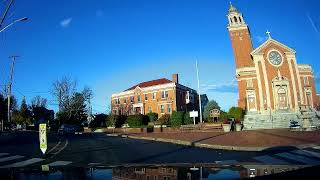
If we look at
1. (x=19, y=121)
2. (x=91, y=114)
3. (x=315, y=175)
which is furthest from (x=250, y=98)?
(x=19, y=121)

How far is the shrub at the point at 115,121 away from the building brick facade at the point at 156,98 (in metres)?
10.6

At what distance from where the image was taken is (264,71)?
62.3m

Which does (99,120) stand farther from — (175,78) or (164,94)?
(175,78)

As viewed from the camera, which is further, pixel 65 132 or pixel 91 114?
pixel 91 114

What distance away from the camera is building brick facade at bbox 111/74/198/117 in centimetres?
7694

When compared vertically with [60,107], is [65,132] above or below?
below

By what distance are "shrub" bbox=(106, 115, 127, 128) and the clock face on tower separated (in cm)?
2892

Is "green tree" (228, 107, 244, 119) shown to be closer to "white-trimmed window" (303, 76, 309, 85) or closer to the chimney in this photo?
"white-trimmed window" (303, 76, 309, 85)

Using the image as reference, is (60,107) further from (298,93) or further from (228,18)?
(298,93)

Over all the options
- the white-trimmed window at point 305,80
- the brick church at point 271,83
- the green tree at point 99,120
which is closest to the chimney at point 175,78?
the green tree at point 99,120

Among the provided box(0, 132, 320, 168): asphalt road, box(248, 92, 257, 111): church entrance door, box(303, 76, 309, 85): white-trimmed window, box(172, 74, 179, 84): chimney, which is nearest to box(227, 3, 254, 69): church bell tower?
box(248, 92, 257, 111): church entrance door

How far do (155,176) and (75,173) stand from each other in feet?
7.63

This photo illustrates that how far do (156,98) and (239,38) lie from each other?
70.1 ft

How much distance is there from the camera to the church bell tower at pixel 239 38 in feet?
232
